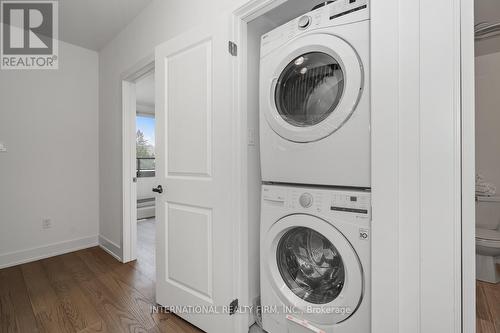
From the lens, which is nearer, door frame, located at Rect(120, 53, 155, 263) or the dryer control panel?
the dryer control panel

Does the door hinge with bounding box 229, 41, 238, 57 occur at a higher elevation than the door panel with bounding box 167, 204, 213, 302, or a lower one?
higher

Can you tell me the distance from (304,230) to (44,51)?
11.6ft

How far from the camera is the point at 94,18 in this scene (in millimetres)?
2457

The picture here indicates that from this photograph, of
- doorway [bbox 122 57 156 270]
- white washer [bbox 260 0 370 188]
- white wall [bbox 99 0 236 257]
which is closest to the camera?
white washer [bbox 260 0 370 188]

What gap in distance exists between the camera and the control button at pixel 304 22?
4.11 feet

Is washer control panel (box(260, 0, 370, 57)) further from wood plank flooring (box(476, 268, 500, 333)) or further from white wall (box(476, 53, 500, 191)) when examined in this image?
wood plank flooring (box(476, 268, 500, 333))

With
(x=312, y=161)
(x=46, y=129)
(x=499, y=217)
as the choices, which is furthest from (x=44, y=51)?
(x=499, y=217)

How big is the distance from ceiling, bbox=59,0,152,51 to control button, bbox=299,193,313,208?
2.25 metres

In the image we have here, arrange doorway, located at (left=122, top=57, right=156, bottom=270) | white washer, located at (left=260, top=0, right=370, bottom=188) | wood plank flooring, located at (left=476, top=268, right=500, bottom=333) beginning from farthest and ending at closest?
doorway, located at (left=122, top=57, right=156, bottom=270) < white washer, located at (left=260, top=0, right=370, bottom=188) < wood plank flooring, located at (left=476, top=268, right=500, bottom=333)

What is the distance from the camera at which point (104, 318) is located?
169cm

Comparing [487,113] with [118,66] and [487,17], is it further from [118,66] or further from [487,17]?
[118,66]

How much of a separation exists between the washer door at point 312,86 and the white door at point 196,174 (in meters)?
0.29

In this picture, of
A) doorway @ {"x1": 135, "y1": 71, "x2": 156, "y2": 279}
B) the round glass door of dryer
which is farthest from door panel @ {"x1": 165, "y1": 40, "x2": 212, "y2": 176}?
doorway @ {"x1": 135, "y1": 71, "x2": 156, "y2": 279}

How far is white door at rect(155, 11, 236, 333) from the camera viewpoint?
1455 mm
